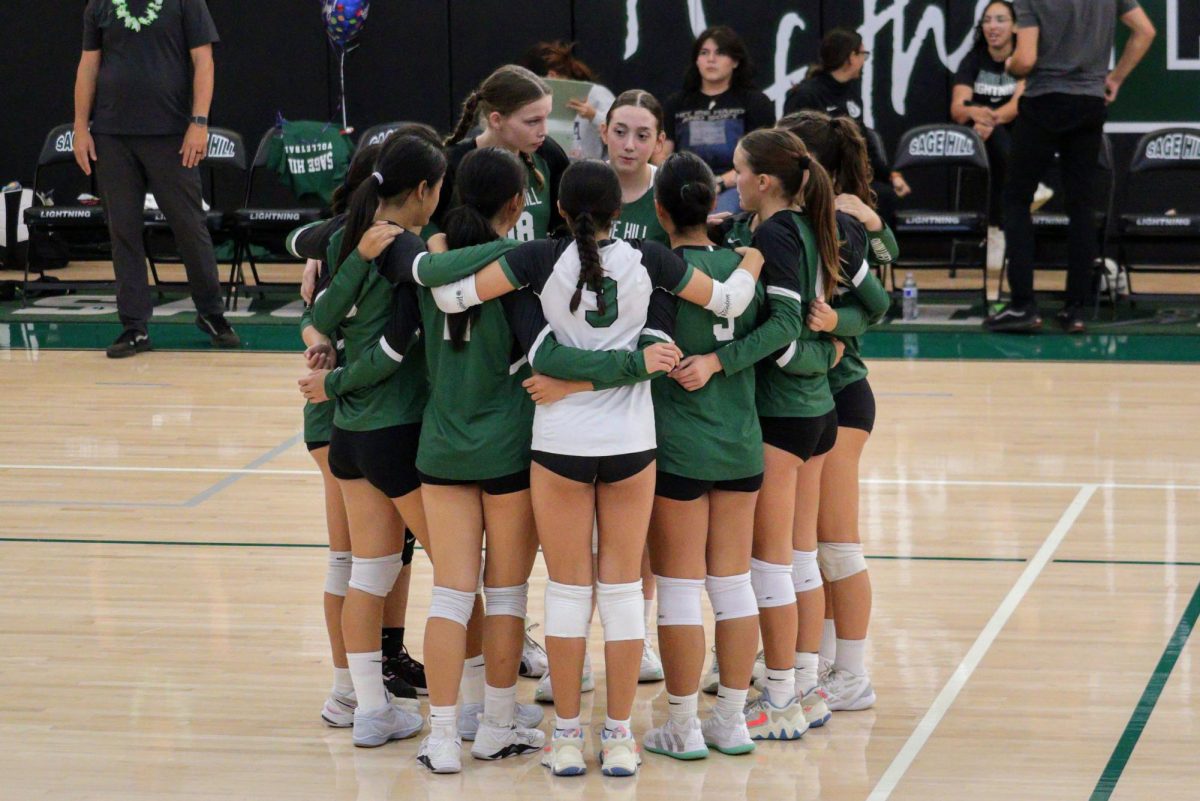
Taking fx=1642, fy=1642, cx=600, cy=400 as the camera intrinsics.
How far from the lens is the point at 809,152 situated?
144 inches

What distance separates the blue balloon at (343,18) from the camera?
34.9ft

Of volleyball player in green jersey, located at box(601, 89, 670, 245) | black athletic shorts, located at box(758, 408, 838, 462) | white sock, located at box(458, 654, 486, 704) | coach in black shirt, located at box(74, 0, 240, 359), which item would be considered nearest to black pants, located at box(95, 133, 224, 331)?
coach in black shirt, located at box(74, 0, 240, 359)

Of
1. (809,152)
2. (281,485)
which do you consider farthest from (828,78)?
(809,152)

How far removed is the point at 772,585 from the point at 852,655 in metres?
0.36

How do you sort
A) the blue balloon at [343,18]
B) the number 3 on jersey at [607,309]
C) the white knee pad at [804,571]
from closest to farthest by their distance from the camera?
the number 3 on jersey at [607,309]
the white knee pad at [804,571]
the blue balloon at [343,18]

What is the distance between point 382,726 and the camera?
12.1ft

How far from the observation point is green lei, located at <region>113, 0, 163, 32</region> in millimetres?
8281

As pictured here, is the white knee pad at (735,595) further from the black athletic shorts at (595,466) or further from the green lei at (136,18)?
the green lei at (136,18)

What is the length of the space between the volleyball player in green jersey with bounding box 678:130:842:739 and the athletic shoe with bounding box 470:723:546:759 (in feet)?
1.65

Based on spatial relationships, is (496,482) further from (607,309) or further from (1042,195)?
(1042,195)

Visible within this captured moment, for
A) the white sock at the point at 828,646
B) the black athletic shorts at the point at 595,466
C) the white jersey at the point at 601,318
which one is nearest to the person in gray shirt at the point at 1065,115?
the white sock at the point at 828,646

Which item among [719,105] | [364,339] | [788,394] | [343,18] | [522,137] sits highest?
[343,18]

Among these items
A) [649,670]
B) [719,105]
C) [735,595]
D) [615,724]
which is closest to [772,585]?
[735,595]

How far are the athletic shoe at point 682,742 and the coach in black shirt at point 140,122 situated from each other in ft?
18.1
